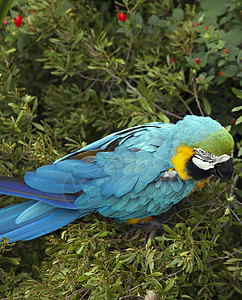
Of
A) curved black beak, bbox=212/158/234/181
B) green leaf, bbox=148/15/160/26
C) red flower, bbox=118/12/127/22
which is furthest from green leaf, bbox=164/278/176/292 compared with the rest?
green leaf, bbox=148/15/160/26

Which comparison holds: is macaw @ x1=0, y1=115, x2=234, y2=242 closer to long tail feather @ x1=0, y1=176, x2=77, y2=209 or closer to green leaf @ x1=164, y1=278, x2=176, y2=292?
long tail feather @ x1=0, y1=176, x2=77, y2=209

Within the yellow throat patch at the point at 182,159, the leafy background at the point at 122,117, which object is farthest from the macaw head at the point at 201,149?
the leafy background at the point at 122,117

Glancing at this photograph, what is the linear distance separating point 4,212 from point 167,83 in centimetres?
91

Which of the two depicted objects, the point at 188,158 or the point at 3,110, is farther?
the point at 3,110

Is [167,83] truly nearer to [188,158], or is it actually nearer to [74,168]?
[188,158]

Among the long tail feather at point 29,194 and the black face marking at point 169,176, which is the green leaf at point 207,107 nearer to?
the black face marking at point 169,176

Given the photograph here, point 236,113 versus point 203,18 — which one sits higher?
point 203,18

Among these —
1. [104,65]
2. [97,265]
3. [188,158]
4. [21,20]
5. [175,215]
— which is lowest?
[175,215]

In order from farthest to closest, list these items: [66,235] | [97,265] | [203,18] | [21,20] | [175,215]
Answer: [203,18] → [21,20] → [175,215] → [66,235] → [97,265]

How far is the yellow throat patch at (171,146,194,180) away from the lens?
1.53 m

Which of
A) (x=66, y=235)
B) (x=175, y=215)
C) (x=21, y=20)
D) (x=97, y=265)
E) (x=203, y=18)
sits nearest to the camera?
(x=97, y=265)

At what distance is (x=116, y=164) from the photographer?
62.2 inches

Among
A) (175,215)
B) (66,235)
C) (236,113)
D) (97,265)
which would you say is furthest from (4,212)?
(236,113)

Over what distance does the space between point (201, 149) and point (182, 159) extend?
0.09m
